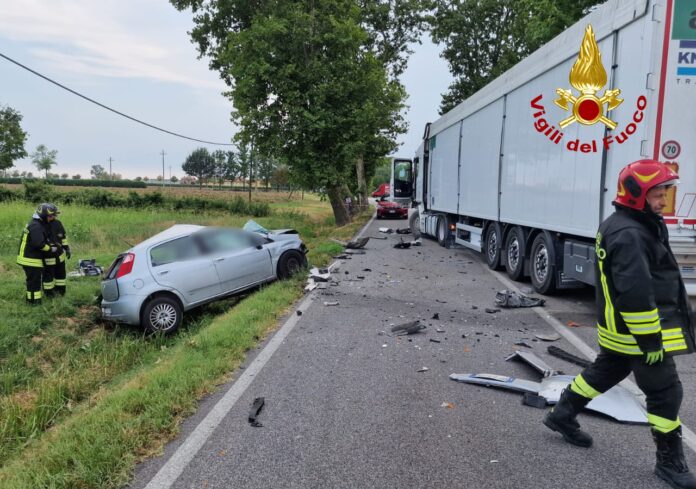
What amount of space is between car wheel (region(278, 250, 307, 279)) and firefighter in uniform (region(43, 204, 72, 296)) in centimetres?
402

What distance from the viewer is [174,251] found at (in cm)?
823

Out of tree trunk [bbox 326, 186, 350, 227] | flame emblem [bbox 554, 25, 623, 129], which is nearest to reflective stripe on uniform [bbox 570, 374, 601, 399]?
flame emblem [bbox 554, 25, 623, 129]

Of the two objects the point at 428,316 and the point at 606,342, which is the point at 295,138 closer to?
the point at 428,316

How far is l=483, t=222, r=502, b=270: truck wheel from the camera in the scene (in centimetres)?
1072

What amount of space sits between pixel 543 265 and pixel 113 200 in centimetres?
3476

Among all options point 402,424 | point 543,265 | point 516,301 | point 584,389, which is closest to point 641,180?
point 584,389

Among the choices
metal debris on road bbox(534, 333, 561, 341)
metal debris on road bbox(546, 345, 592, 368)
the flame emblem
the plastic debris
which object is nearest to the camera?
metal debris on road bbox(546, 345, 592, 368)

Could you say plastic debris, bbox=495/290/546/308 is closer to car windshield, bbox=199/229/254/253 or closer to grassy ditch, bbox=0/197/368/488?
grassy ditch, bbox=0/197/368/488

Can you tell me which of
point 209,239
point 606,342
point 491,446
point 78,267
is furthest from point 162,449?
point 78,267

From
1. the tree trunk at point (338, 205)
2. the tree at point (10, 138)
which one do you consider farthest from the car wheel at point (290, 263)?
the tree at point (10, 138)

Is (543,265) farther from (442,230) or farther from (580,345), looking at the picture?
(442,230)

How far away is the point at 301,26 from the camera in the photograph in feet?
66.0

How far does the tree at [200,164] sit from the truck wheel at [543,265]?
12757cm

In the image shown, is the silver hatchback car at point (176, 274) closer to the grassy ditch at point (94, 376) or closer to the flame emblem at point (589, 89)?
the grassy ditch at point (94, 376)
